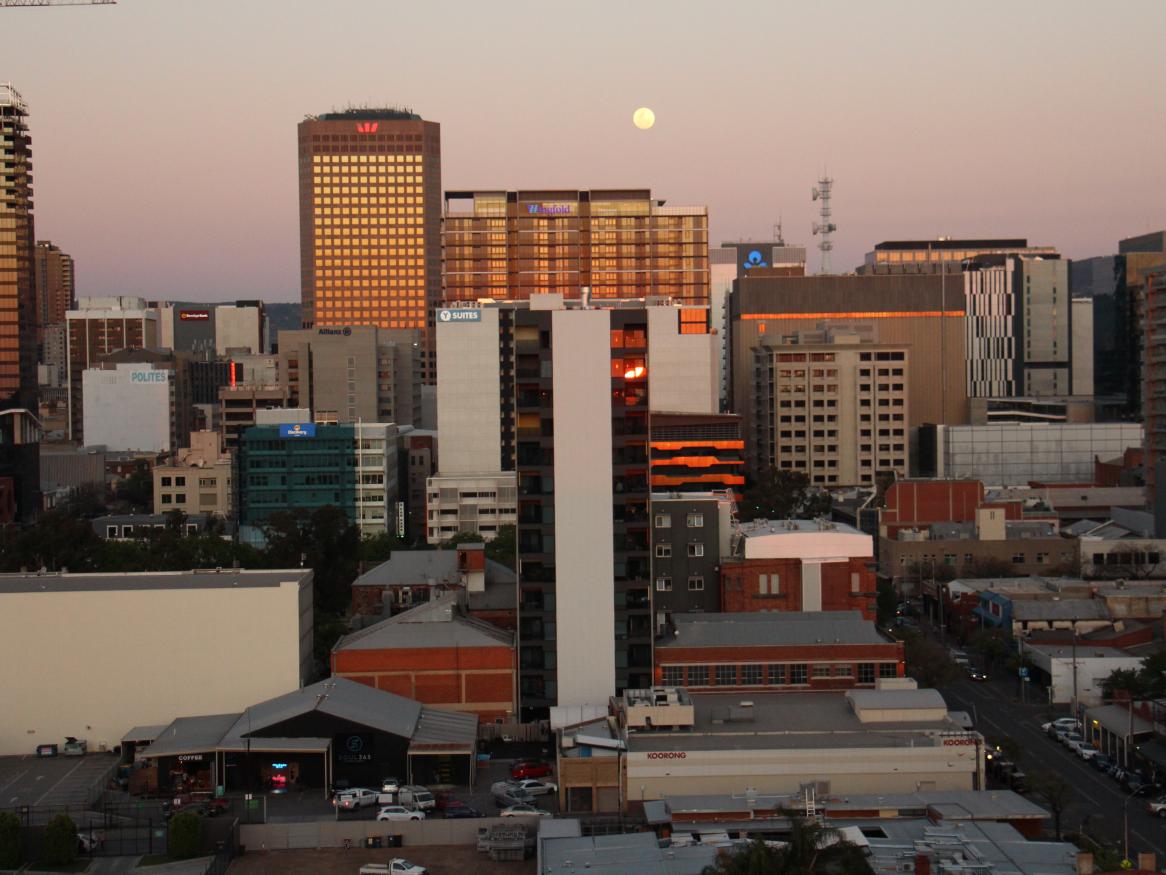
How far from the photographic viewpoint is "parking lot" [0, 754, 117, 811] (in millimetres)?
46094

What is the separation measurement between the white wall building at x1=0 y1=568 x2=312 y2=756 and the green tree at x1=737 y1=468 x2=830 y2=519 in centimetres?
5151

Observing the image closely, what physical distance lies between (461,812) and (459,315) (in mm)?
73248

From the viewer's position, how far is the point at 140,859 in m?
40.5

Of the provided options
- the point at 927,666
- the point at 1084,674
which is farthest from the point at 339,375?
the point at 1084,674

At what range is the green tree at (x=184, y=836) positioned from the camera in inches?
1577

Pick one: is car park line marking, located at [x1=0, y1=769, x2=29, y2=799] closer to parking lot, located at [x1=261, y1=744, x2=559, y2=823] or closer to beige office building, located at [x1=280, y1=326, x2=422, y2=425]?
parking lot, located at [x1=261, y1=744, x2=559, y2=823]

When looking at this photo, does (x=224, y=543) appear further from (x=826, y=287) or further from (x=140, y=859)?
(x=826, y=287)

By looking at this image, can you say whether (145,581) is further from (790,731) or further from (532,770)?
(790,731)

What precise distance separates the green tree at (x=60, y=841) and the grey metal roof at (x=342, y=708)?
767 centimetres

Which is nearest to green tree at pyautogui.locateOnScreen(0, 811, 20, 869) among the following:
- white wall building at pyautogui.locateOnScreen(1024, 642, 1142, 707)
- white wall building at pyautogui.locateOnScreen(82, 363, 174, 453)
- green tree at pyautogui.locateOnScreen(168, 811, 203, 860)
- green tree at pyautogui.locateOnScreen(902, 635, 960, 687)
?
green tree at pyautogui.locateOnScreen(168, 811, 203, 860)

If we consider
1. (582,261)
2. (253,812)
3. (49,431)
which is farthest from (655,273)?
(253,812)

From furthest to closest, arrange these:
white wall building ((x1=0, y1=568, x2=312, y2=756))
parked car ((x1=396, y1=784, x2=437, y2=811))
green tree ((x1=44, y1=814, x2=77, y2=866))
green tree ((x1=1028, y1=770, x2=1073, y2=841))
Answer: white wall building ((x1=0, y1=568, x2=312, y2=756))
parked car ((x1=396, y1=784, x2=437, y2=811))
green tree ((x1=44, y1=814, x2=77, y2=866))
green tree ((x1=1028, y1=770, x2=1073, y2=841))

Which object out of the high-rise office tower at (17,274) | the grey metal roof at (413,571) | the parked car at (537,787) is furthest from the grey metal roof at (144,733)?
the high-rise office tower at (17,274)

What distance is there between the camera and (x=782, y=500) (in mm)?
104500
